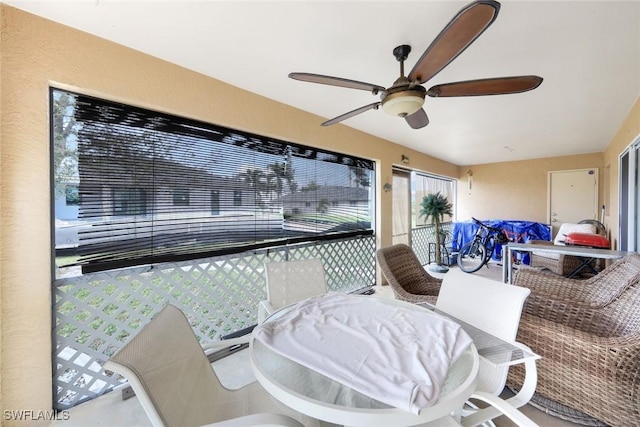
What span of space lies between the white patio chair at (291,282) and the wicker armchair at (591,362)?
55.7 inches

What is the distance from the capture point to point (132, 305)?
2100 millimetres

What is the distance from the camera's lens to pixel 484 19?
1.07 meters

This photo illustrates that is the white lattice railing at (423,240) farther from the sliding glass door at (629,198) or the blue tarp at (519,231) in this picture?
the sliding glass door at (629,198)

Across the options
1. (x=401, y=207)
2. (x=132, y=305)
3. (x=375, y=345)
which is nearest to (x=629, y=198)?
(x=401, y=207)

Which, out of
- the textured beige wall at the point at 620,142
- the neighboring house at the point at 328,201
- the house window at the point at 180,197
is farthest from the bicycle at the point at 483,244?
the house window at the point at 180,197

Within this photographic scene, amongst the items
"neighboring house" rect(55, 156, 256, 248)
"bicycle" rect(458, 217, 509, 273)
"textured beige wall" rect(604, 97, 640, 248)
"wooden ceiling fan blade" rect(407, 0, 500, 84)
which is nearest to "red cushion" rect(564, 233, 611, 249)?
"textured beige wall" rect(604, 97, 640, 248)

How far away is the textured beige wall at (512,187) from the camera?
6.05 m

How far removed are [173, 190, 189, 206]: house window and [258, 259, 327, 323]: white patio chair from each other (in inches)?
37.6

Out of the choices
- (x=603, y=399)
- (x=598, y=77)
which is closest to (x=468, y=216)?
(x=598, y=77)

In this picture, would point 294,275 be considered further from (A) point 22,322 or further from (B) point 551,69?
(B) point 551,69

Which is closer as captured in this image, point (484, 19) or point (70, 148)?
point (484, 19)

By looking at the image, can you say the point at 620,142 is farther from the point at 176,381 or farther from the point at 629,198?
the point at 176,381

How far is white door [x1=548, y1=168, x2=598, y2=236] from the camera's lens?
5.75m

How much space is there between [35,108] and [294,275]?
1974 millimetres
